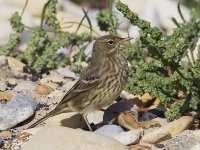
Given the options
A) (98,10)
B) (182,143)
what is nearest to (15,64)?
(182,143)

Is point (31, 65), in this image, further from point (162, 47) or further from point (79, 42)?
point (162, 47)

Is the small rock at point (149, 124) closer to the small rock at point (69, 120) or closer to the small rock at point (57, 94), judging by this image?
the small rock at point (69, 120)

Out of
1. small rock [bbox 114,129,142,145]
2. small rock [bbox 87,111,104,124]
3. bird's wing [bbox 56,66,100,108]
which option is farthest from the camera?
small rock [bbox 87,111,104,124]

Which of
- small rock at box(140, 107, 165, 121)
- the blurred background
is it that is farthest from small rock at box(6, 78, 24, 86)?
the blurred background

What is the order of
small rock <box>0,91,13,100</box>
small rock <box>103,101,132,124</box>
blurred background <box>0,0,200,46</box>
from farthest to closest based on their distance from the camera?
blurred background <box>0,0,200,46</box>, small rock <box>0,91,13,100</box>, small rock <box>103,101,132,124</box>

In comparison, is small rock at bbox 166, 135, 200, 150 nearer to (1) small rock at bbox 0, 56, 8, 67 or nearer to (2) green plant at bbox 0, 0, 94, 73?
(2) green plant at bbox 0, 0, 94, 73
